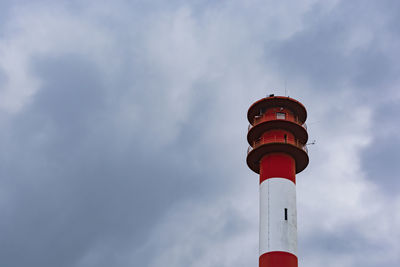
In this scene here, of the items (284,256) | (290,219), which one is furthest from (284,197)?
(284,256)

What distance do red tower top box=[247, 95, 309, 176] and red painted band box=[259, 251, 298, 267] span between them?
8.39 metres

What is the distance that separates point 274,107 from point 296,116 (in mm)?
2214

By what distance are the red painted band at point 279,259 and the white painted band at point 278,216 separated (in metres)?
0.31

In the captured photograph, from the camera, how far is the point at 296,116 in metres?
45.2

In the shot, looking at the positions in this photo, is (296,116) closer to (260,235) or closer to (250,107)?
(250,107)

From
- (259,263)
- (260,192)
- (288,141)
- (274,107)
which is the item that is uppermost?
(274,107)

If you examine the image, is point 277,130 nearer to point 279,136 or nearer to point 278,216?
point 279,136

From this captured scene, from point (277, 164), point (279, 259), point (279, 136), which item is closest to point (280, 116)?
point (279, 136)

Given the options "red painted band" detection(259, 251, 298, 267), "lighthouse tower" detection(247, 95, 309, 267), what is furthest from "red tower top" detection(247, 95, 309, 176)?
"red painted band" detection(259, 251, 298, 267)

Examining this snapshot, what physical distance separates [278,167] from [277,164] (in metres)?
0.28

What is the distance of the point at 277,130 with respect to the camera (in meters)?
43.2

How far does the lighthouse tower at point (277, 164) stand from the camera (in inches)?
1518

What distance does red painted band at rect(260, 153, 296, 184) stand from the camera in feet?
136

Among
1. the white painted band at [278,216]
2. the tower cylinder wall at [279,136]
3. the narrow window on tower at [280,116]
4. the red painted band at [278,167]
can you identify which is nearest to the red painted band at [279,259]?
the white painted band at [278,216]
